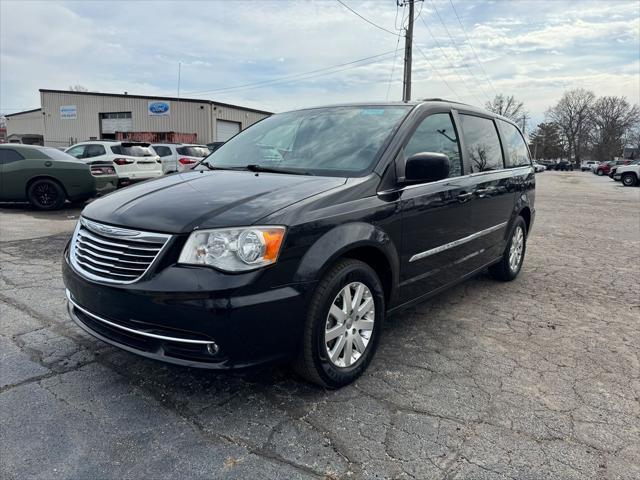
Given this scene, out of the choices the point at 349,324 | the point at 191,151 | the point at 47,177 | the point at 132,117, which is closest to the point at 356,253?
the point at 349,324

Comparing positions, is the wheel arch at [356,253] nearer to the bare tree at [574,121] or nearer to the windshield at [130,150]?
the windshield at [130,150]

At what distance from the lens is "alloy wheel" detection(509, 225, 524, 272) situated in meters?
5.24

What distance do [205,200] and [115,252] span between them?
545mm

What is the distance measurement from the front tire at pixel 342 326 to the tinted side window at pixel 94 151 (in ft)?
38.6

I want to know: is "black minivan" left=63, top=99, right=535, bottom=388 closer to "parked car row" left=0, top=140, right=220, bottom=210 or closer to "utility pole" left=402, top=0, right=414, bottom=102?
"parked car row" left=0, top=140, right=220, bottom=210

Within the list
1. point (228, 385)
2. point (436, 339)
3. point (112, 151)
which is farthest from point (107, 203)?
point (112, 151)

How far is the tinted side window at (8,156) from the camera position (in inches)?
397

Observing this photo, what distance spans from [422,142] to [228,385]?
2.14 m

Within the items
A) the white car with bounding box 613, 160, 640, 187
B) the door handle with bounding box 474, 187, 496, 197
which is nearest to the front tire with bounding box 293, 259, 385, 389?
the door handle with bounding box 474, 187, 496, 197

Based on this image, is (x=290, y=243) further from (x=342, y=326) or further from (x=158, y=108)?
(x=158, y=108)

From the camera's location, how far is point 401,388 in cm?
289

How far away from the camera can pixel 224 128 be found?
37656 mm

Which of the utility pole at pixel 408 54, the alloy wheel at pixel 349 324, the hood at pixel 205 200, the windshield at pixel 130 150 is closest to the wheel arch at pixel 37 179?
the windshield at pixel 130 150

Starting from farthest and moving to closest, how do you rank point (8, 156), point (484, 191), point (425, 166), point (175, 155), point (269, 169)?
point (175, 155) < point (8, 156) < point (484, 191) < point (269, 169) < point (425, 166)
